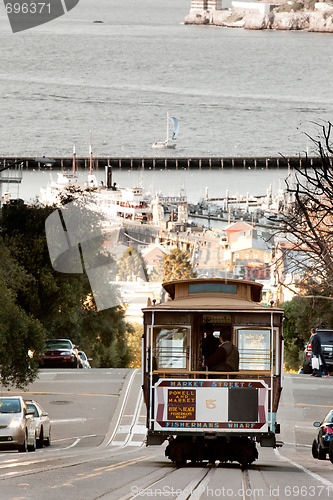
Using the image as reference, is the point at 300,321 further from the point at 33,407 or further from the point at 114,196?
the point at 114,196

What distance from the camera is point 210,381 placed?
15023mm

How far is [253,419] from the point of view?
589 inches

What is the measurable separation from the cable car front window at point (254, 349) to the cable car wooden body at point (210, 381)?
1 cm

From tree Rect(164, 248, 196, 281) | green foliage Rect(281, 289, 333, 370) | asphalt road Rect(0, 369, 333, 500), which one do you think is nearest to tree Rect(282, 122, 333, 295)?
asphalt road Rect(0, 369, 333, 500)

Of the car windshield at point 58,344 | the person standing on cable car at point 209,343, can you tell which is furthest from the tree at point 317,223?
the car windshield at point 58,344

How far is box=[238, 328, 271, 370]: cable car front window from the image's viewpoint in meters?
15.5

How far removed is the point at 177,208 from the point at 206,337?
17749 centimetres

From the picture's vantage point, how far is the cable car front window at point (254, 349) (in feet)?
50.8

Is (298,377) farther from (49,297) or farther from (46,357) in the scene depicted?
(49,297)

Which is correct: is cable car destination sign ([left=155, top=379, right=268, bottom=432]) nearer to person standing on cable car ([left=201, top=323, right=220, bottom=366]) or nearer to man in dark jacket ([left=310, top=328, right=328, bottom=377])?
person standing on cable car ([left=201, top=323, right=220, bottom=366])

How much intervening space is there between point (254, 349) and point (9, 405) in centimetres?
652

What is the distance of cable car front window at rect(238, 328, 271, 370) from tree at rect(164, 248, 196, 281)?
387ft

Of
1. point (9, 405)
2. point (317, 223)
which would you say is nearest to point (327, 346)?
point (317, 223)

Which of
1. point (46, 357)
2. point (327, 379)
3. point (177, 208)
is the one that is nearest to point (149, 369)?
point (327, 379)
